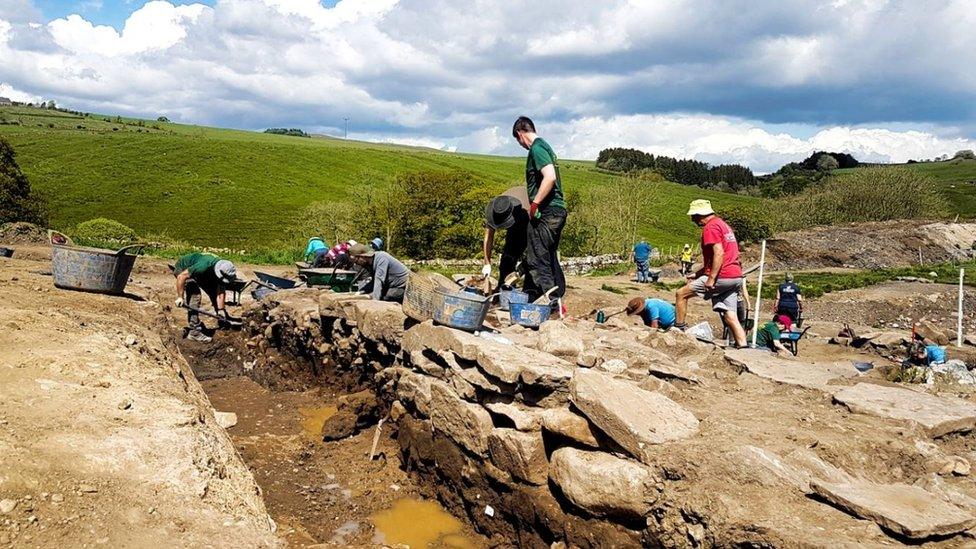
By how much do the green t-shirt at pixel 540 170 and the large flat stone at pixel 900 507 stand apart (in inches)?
154

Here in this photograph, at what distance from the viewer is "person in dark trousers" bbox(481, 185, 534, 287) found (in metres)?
7.09

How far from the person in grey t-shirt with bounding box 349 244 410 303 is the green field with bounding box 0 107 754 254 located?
23.5 meters

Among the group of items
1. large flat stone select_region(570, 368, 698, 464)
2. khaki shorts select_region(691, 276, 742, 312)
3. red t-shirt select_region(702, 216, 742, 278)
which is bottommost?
large flat stone select_region(570, 368, 698, 464)

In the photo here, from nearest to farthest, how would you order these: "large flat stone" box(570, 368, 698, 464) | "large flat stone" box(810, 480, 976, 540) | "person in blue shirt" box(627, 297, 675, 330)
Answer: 1. "large flat stone" box(810, 480, 976, 540)
2. "large flat stone" box(570, 368, 698, 464)
3. "person in blue shirt" box(627, 297, 675, 330)

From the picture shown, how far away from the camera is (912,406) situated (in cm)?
448

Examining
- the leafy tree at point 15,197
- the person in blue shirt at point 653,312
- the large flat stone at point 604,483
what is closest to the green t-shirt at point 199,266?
the person in blue shirt at point 653,312

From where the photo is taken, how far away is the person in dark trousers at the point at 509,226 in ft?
23.2

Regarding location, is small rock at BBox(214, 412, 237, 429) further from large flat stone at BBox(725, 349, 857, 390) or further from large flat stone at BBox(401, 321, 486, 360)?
large flat stone at BBox(725, 349, 857, 390)

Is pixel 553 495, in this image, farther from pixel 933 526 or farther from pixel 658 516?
pixel 933 526

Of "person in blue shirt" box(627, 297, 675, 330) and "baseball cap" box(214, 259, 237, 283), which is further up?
"person in blue shirt" box(627, 297, 675, 330)

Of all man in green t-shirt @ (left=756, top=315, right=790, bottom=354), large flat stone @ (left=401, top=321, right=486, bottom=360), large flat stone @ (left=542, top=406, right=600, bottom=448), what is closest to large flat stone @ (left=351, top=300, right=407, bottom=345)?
large flat stone @ (left=401, top=321, right=486, bottom=360)

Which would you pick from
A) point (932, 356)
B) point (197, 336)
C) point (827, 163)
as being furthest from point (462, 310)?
point (827, 163)

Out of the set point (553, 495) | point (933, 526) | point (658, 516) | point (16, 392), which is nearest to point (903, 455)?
point (933, 526)

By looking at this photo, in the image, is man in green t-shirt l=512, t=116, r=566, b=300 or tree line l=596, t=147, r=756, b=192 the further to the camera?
tree line l=596, t=147, r=756, b=192
